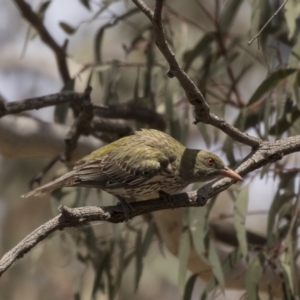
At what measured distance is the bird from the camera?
3174 millimetres

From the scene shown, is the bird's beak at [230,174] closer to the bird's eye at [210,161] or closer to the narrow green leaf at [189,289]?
the bird's eye at [210,161]

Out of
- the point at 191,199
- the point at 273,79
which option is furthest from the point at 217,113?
the point at 191,199

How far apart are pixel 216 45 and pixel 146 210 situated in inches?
99.3

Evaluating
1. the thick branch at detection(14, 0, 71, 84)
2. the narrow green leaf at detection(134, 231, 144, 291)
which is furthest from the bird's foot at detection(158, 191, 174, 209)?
the thick branch at detection(14, 0, 71, 84)

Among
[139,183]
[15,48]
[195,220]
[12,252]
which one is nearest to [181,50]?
[195,220]

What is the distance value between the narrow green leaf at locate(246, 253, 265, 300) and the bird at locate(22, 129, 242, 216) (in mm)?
632

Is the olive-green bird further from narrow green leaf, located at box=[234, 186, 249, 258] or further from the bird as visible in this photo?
narrow green leaf, located at box=[234, 186, 249, 258]

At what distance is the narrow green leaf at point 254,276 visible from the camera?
361 cm

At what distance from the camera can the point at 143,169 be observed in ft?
10.5

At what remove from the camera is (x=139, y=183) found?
3.17m

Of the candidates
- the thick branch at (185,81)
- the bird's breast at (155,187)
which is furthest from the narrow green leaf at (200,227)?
the thick branch at (185,81)

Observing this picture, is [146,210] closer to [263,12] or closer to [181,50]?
[263,12]

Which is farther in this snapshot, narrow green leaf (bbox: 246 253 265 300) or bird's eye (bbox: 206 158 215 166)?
narrow green leaf (bbox: 246 253 265 300)

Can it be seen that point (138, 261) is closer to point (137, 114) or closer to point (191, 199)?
point (137, 114)
